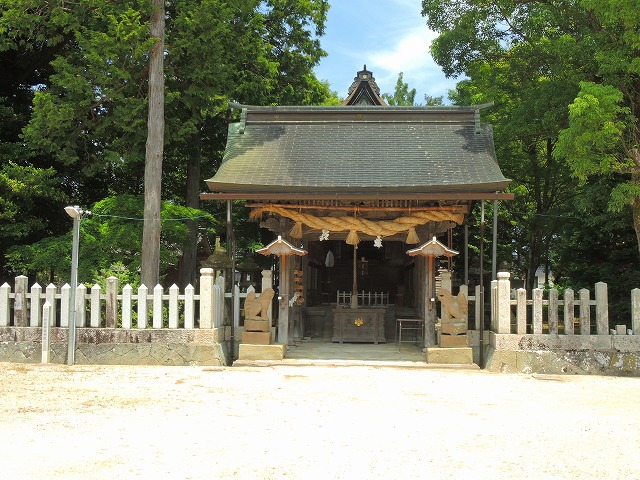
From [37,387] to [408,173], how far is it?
7.89m

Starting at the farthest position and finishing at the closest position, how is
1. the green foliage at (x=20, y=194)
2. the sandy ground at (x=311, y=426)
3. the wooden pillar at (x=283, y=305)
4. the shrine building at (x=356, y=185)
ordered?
the green foliage at (x=20, y=194), the wooden pillar at (x=283, y=305), the shrine building at (x=356, y=185), the sandy ground at (x=311, y=426)

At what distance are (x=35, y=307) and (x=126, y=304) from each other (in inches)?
71.7

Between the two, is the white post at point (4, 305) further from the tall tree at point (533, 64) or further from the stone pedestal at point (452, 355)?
the tall tree at point (533, 64)

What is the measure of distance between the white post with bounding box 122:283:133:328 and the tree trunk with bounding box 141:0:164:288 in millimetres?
2439

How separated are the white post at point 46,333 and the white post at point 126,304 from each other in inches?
53.9

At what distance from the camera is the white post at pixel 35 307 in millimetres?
11922

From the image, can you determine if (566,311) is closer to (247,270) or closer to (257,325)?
(257,325)

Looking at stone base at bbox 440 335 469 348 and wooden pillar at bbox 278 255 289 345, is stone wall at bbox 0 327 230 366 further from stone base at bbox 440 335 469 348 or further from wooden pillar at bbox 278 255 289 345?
stone base at bbox 440 335 469 348

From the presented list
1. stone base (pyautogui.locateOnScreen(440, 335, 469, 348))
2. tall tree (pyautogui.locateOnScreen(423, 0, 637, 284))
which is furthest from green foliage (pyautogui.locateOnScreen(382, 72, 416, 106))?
stone base (pyautogui.locateOnScreen(440, 335, 469, 348))

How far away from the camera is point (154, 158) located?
14938 millimetres

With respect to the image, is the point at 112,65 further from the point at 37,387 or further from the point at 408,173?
the point at 37,387

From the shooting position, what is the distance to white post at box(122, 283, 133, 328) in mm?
11781

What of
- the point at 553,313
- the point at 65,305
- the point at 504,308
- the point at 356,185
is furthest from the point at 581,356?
the point at 65,305

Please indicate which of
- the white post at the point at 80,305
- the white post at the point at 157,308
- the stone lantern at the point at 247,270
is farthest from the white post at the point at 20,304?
the stone lantern at the point at 247,270
